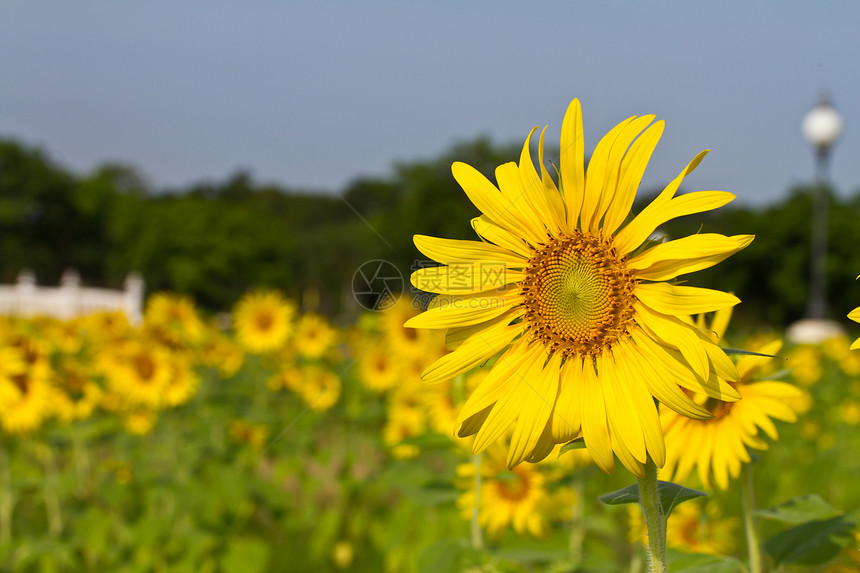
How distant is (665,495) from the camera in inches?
41.4

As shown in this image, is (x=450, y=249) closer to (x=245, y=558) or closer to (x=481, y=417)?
(x=481, y=417)

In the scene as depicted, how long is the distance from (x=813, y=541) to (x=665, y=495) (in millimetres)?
516

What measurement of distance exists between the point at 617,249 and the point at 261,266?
42.2 m

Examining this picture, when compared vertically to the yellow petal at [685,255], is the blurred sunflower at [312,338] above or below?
below

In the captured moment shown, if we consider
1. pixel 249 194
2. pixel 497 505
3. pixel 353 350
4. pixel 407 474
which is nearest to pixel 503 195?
pixel 497 505

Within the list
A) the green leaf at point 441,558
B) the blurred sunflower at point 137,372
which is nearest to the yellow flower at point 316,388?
the blurred sunflower at point 137,372

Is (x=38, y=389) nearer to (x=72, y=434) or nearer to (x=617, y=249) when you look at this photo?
(x=72, y=434)

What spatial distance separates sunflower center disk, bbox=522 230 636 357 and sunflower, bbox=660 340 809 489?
0.47m

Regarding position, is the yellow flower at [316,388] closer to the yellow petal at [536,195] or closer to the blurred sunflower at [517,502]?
the blurred sunflower at [517,502]

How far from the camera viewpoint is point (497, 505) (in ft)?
9.30

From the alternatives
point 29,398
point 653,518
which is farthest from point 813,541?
point 29,398

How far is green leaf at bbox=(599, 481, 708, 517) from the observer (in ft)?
3.35

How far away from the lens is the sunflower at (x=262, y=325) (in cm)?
568

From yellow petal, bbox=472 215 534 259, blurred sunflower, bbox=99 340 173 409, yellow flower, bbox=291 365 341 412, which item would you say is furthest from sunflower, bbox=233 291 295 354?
yellow petal, bbox=472 215 534 259
